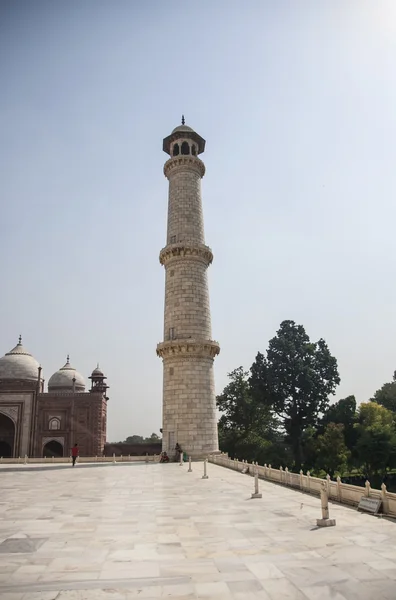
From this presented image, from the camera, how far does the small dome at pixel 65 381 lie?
182 ft

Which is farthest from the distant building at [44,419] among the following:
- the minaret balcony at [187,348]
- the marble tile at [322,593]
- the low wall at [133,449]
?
the marble tile at [322,593]

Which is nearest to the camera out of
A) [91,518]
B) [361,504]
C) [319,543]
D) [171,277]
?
[319,543]

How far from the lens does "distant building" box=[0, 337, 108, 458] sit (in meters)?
48.4

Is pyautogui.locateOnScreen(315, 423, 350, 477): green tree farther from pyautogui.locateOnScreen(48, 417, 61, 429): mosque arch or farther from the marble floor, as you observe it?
the marble floor


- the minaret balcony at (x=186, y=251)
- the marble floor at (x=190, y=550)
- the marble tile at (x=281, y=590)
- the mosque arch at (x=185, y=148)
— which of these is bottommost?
the marble floor at (x=190, y=550)

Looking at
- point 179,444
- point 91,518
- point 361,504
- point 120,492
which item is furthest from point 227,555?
point 179,444

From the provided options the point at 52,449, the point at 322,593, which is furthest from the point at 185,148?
the point at 322,593

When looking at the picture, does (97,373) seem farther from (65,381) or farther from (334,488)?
(334,488)

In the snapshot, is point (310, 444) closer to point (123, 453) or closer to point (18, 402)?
point (123, 453)

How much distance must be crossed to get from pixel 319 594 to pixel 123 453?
4631 cm

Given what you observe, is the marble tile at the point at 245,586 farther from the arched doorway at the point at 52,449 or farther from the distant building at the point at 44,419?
the arched doorway at the point at 52,449

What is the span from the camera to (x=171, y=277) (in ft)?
108

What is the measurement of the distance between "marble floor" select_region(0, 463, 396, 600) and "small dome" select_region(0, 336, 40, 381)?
39.9 meters

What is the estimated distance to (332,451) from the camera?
139ft
